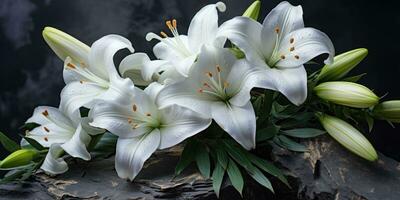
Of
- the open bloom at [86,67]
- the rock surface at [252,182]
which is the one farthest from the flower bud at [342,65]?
the open bloom at [86,67]

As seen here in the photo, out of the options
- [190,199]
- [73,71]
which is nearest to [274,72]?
[190,199]

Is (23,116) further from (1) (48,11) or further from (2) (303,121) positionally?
(2) (303,121)

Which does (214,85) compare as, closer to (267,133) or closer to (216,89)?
(216,89)

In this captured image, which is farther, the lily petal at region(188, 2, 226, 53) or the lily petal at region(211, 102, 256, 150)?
the lily petal at region(188, 2, 226, 53)

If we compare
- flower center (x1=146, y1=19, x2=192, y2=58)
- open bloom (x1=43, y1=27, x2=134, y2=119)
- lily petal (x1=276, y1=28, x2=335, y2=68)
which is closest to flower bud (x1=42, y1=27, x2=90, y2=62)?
→ open bloom (x1=43, y1=27, x2=134, y2=119)

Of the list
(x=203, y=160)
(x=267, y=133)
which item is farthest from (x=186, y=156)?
(x=267, y=133)

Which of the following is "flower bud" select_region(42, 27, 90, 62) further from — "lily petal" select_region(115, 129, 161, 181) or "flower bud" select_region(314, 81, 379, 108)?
"flower bud" select_region(314, 81, 379, 108)
